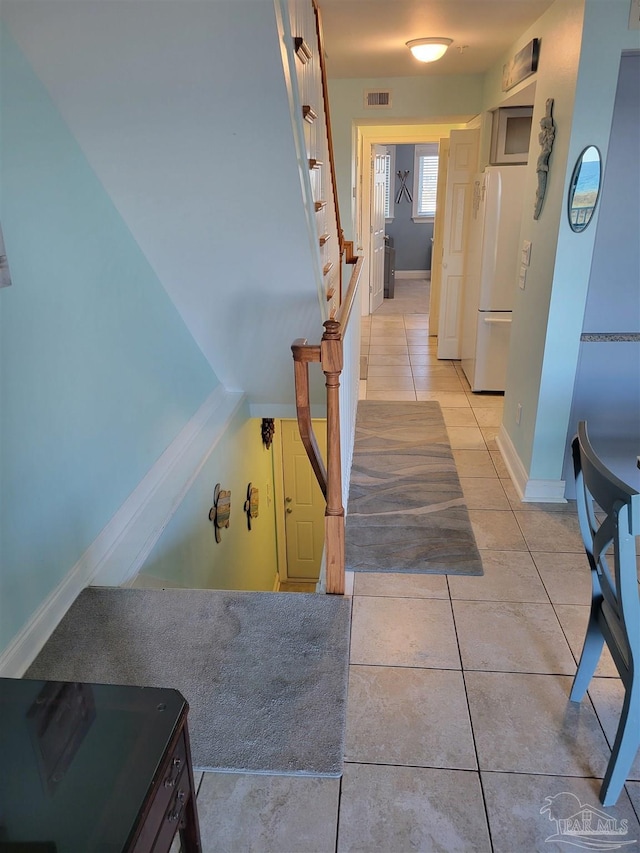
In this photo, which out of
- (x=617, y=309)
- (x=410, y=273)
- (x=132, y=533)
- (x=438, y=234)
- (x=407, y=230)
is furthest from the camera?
(x=410, y=273)

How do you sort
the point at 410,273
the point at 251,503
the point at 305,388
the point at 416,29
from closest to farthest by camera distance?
the point at 305,388
the point at 416,29
the point at 251,503
the point at 410,273

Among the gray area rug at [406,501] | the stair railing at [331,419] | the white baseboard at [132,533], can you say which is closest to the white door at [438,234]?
the gray area rug at [406,501]

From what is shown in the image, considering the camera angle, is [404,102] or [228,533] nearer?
[228,533]

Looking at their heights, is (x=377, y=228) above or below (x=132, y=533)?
above

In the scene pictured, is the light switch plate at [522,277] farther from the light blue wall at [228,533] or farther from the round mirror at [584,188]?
the light blue wall at [228,533]

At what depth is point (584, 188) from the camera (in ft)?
9.20

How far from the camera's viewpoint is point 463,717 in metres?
1.93

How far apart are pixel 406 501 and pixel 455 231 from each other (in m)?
3.26

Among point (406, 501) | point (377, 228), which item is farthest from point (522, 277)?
point (377, 228)

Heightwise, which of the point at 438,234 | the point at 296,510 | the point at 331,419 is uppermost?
the point at 438,234

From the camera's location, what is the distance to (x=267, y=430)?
4793 millimetres

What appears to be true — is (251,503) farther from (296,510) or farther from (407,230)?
(407,230)

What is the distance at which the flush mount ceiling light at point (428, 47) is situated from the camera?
3.68 meters

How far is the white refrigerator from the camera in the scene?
4578mm
